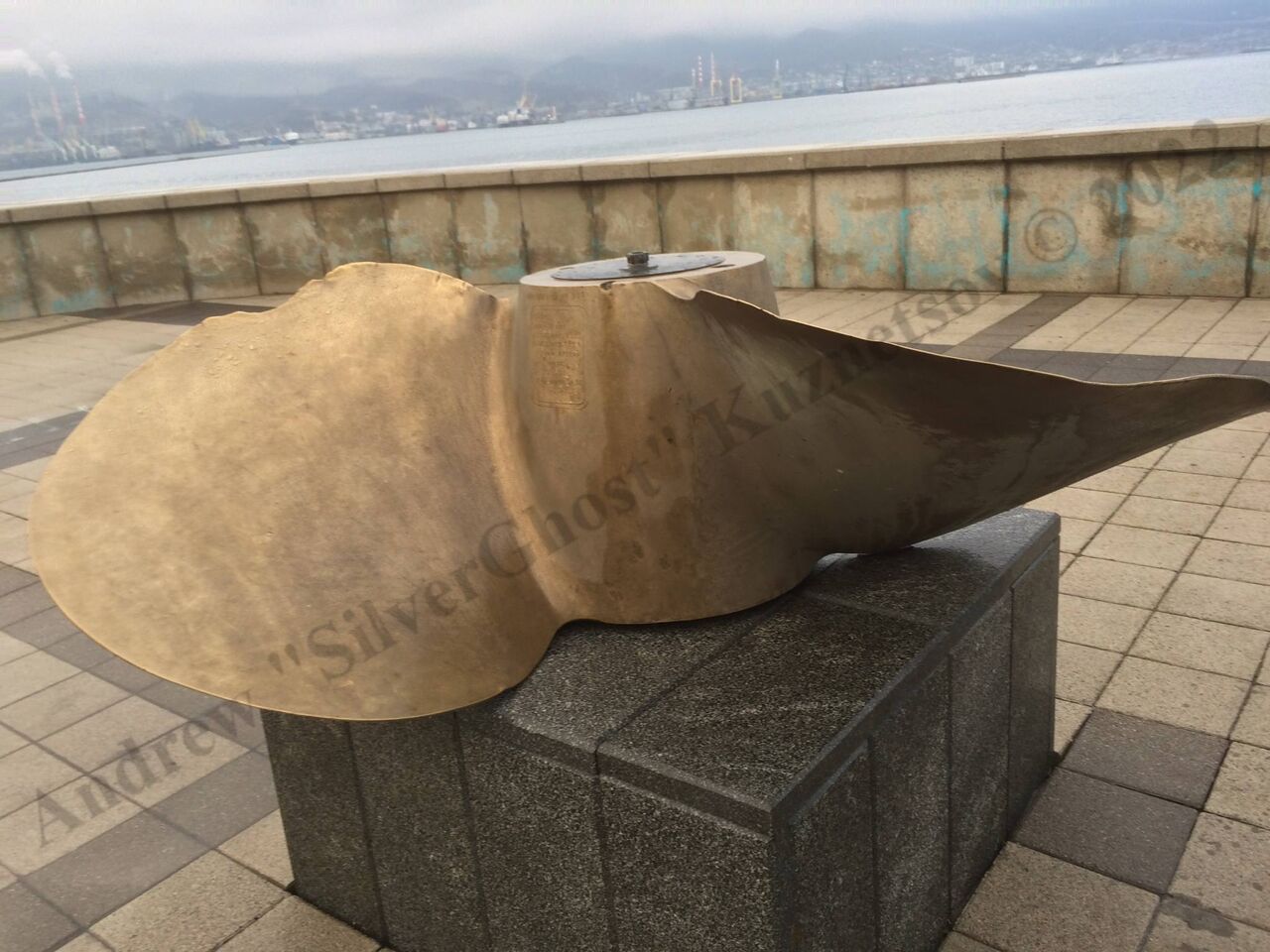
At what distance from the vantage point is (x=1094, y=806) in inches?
123

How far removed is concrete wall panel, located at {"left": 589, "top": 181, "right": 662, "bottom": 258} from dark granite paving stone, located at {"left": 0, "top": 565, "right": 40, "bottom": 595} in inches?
274

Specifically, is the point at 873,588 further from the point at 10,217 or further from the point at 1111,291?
the point at 10,217

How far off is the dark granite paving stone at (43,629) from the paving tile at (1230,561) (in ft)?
16.0

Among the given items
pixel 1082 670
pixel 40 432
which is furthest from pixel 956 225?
pixel 40 432

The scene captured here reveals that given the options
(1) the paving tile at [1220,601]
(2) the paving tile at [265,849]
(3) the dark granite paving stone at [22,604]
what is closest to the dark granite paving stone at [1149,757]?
(1) the paving tile at [1220,601]

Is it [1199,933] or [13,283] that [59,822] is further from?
[13,283]

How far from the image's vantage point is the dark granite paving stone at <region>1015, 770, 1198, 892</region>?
286 cm

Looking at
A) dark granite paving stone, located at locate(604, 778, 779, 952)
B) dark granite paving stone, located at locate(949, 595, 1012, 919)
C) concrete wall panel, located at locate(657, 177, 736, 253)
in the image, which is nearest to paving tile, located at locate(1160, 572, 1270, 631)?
dark granite paving stone, located at locate(949, 595, 1012, 919)

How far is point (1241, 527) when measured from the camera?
15.9ft

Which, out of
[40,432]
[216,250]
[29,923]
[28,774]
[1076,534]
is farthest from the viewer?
[216,250]

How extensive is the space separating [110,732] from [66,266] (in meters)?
11.4

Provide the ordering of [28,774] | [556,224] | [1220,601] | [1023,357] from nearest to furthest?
1. [28,774]
2. [1220,601]
3. [1023,357]
4. [556,224]

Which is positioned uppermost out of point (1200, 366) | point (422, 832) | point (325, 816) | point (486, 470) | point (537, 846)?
point (486, 470)

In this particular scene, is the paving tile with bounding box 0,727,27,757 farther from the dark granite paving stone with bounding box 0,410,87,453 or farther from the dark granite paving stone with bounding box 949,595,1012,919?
the dark granite paving stone with bounding box 0,410,87,453
